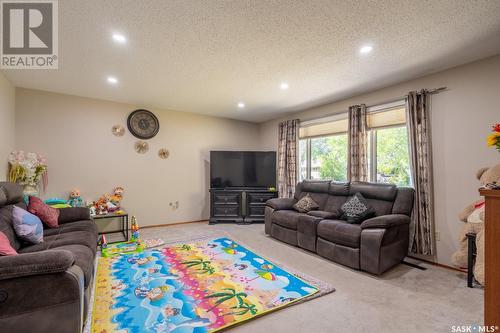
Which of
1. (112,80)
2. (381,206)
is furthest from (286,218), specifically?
(112,80)

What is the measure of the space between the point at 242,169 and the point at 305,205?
77.2 inches

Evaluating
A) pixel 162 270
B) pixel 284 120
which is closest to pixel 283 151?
pixel 284 120

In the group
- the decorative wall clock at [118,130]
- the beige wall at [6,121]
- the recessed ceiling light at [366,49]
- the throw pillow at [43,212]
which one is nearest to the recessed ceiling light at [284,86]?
the recessed ceiling light at [366,49]

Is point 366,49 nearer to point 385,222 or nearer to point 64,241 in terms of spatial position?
point 385,222

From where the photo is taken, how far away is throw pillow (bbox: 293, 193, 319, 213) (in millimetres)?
3892

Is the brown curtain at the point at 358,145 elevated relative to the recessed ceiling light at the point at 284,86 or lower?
lower

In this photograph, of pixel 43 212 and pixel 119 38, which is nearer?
pixel 119 38

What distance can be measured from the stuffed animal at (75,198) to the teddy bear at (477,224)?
544 centimetres

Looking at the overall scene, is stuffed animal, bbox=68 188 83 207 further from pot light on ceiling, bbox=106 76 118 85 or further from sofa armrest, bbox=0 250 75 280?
sofa armrest, bbox=0 250 75 280

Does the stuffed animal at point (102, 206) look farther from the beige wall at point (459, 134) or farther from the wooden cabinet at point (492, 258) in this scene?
the beige wall at point (459, 134)

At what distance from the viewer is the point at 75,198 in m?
3.96

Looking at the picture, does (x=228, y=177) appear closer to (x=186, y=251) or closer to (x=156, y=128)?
(x=156, y=128)

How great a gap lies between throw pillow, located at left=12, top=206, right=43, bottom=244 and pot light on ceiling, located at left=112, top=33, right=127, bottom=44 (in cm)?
196

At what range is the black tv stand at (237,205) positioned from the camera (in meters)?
5.18
